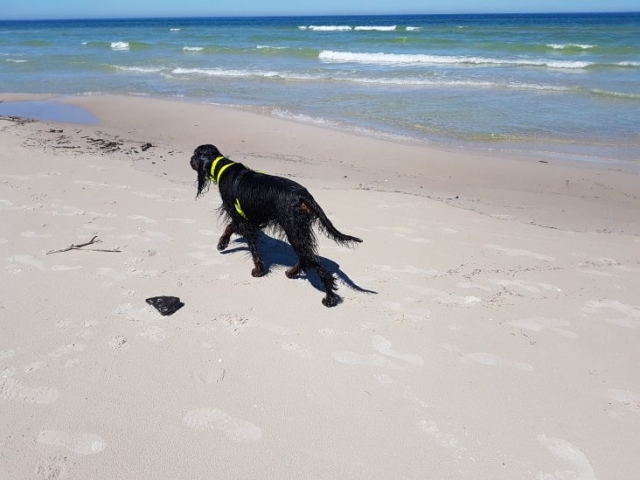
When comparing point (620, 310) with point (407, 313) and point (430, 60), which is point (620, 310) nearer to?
point (407, 313)

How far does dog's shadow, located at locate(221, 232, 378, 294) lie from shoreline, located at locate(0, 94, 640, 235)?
204 cm

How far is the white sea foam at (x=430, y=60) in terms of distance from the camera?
64.8 ft

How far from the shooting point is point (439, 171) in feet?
25.2

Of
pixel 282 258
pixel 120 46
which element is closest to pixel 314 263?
pixel 282 258

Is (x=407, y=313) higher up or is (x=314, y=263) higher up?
(x=314, y=263)

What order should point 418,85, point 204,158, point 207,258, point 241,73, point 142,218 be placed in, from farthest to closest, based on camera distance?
point 241,73 → point 418,85 → point 142,218 → point 204,158 → point 207,258

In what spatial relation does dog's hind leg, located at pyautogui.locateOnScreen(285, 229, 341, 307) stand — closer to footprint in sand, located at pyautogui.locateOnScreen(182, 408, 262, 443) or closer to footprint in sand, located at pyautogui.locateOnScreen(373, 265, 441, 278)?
footprint in sand, located at pyautogui.locateOnScreen(373, 265, 441, 278)

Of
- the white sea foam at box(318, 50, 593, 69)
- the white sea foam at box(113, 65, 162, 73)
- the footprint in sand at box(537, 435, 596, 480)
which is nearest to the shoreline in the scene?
the footprint in sand at box(537, 435, 596, 480)

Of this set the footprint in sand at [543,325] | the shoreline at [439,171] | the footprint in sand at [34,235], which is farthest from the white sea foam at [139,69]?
the footprint in sand at [543,325]

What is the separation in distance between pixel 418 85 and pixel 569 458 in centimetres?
1418

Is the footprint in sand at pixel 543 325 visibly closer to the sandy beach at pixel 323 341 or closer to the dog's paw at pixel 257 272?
the sandy beach at pixel 323 341

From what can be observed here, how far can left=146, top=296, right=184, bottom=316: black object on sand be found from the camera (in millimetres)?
3646

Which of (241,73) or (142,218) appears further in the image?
(241,73)

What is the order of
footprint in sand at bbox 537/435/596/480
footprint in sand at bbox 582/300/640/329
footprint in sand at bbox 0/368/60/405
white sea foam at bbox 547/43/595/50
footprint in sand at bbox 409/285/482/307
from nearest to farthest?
1. footprint in sand at bbox 537/435/596/480
2. footprint in sand at bbox 0/368/60/405
3. footprint in sand at bbox 582/300/640/329
4. footprint in sand at bbox 409/285/482/307
5. white sea foam at bbox 547/43/595/50
